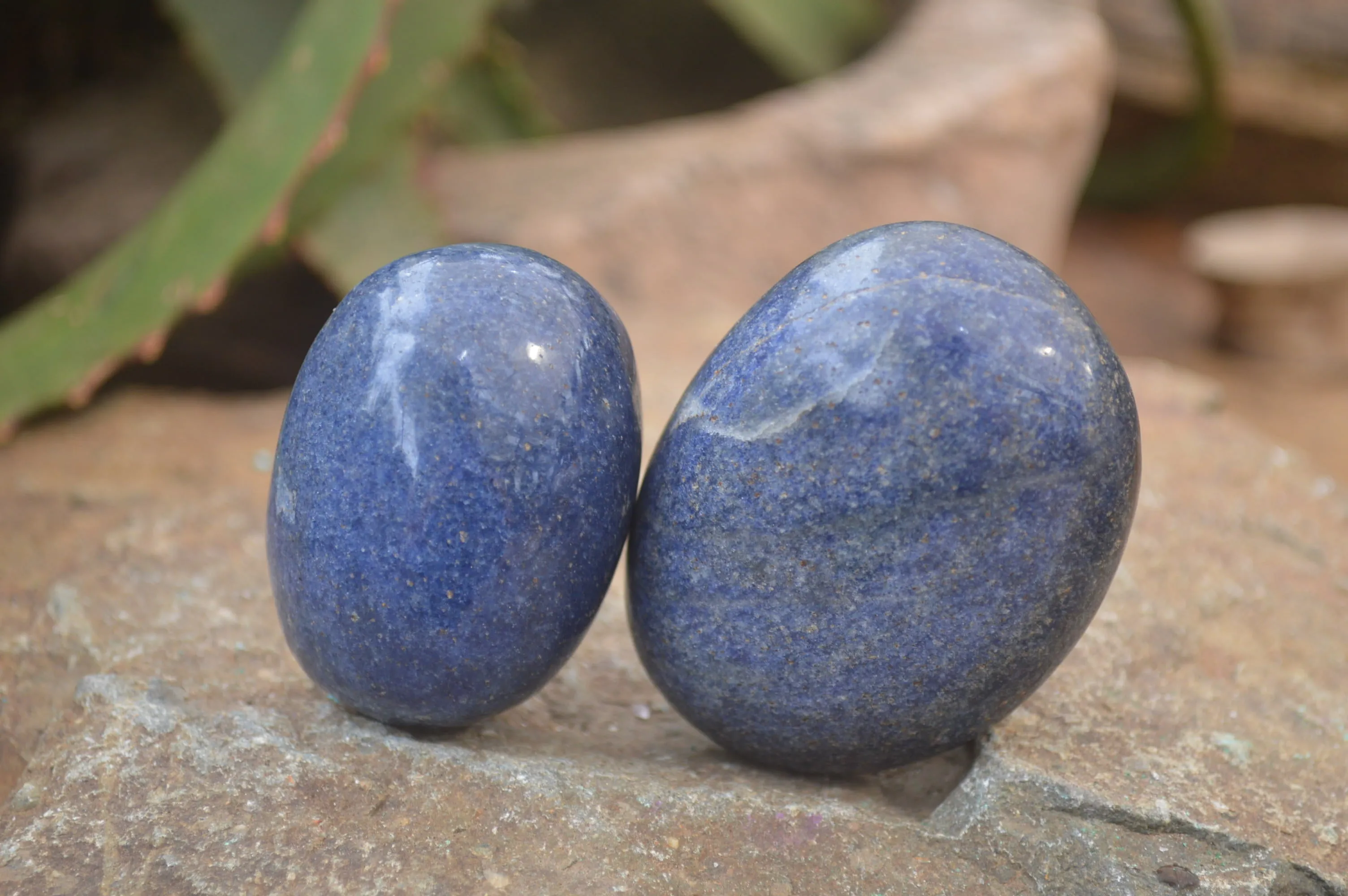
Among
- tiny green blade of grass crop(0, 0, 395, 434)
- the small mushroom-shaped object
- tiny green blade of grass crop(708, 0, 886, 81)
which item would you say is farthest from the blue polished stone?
the small mushroom-shaped object

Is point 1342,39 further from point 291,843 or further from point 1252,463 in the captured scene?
point 291,843

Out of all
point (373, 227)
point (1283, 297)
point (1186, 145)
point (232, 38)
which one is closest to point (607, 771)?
point (373, 227)

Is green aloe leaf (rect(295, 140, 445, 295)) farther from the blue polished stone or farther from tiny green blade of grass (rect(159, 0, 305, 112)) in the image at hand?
the blue polished stone

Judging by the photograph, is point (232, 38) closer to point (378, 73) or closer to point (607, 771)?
point (378, 73)

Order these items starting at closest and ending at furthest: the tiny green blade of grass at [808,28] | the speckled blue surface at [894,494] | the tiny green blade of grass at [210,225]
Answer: the speckled blue surface at [894,494]
the tiny green blade of grass at [210,225]
the tiny green blade of grass at [808,28]

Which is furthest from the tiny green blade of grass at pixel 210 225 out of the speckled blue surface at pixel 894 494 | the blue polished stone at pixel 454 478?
the speckled blue surface at pixel 894 494

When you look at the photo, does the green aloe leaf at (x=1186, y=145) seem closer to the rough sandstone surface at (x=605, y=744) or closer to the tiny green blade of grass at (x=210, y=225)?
the rough sandstone surface at (x=605, y=744)

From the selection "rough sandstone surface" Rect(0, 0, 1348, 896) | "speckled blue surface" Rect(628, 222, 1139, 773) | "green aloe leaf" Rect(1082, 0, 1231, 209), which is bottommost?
"green aloe leaf" Rect(1082, 0, 1231, 209)
